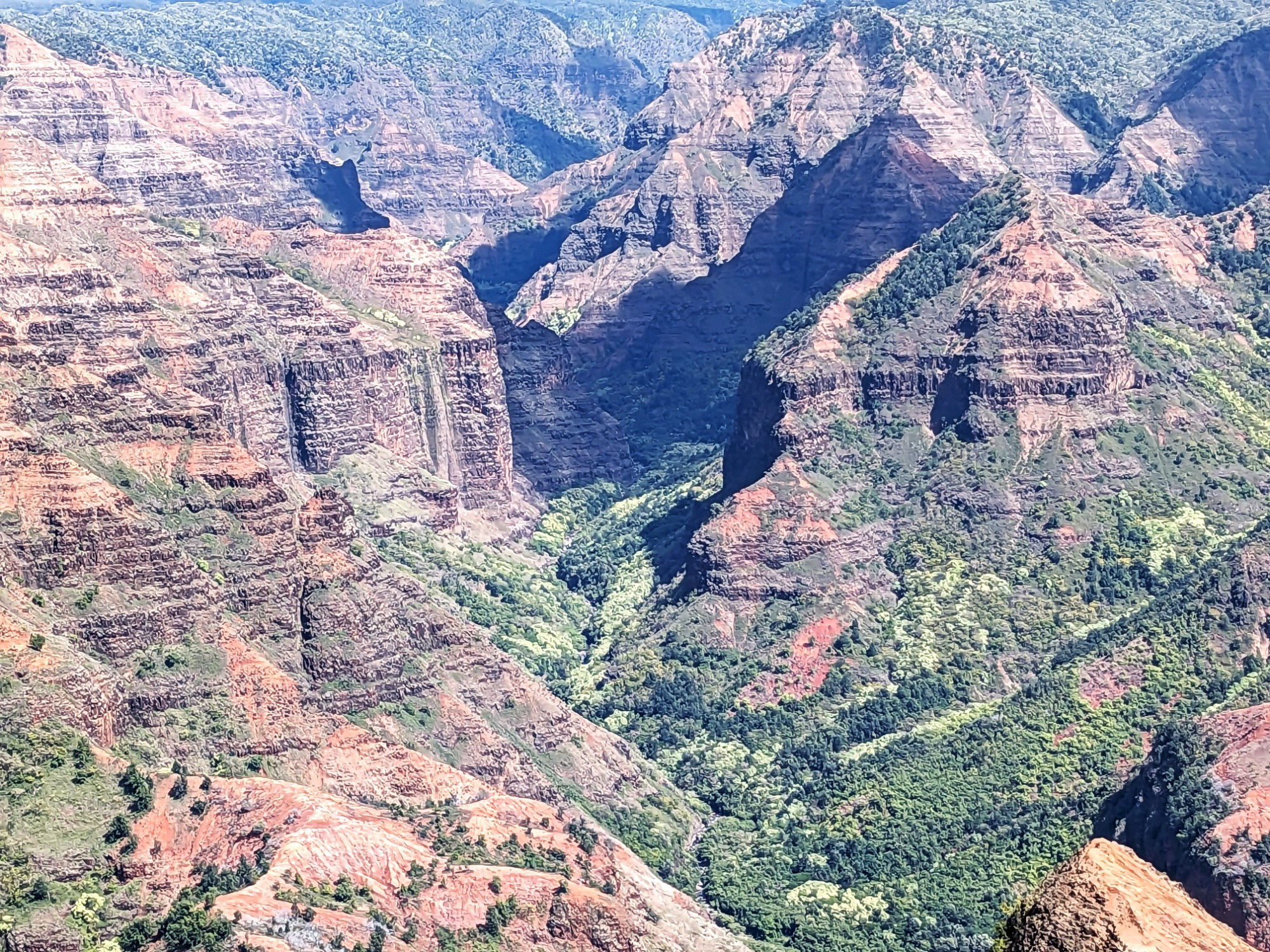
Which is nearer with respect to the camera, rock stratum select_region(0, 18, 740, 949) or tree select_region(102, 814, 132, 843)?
tree select_region(102, 814, 132, 843)

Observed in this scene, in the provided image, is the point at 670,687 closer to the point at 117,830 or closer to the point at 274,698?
the point at 274,698

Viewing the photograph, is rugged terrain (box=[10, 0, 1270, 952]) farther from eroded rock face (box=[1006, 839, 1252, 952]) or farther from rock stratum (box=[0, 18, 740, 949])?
eroded rock face (box=[1006, 839, 1252, 952])

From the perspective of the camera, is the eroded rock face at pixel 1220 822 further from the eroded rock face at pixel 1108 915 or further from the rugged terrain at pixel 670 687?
the eroded rock face at pixel 1108 915

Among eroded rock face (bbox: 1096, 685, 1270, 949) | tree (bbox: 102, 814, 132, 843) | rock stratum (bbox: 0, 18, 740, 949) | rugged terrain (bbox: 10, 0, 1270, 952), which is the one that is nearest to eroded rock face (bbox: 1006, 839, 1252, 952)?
rugged terrain (bbox: 10, 0, 1270, 952)

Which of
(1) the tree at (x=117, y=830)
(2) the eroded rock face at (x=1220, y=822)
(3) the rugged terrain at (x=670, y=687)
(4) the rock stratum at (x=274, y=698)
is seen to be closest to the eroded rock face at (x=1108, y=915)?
(3) the rugged terrain at (x=670, y=687)

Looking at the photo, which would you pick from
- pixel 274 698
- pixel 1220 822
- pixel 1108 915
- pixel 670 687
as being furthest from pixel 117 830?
pixel 1108 915

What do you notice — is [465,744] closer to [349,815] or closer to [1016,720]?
[349,815]

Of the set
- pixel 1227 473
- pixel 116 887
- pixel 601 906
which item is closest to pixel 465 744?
pixel 601 906

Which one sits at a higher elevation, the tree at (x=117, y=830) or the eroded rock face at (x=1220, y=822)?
the tree at (x=117, y=830)
